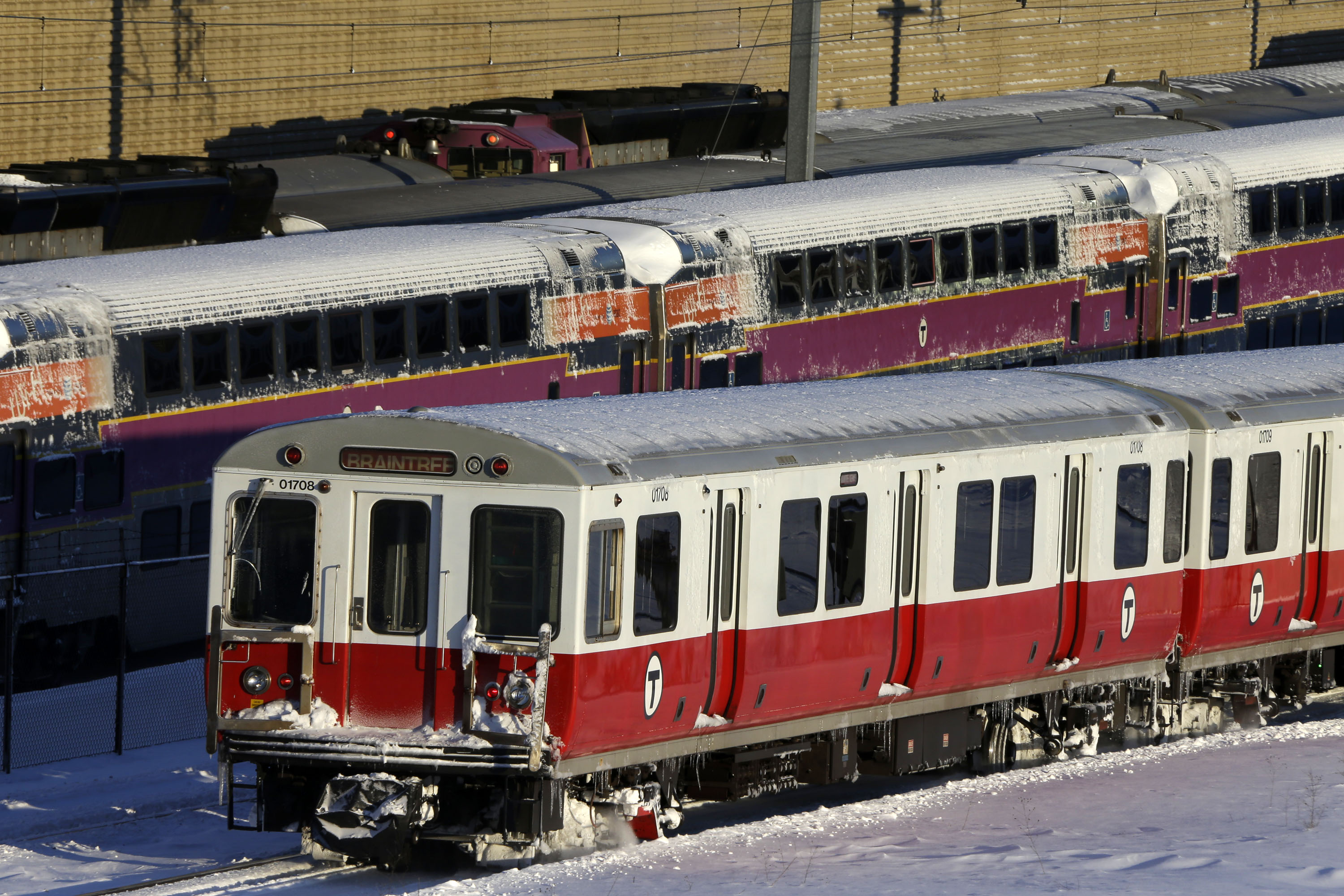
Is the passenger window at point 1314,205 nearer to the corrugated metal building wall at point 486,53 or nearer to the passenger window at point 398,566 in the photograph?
the corrugated metal building wall at point 486,53

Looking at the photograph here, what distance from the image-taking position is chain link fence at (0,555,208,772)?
15.7 m

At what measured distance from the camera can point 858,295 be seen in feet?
75.9

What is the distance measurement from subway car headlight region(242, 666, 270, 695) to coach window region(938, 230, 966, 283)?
44.0ft

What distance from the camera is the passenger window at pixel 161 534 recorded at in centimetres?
1816

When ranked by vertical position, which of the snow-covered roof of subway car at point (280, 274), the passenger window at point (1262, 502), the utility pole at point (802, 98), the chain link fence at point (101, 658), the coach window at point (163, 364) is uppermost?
the utility pole at point (802, 98)

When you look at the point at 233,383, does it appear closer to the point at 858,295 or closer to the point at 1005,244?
the point at 858,295

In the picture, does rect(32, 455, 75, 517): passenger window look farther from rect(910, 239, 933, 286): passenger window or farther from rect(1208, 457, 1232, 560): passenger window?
rect(910, 239, 933, 286): passenger window

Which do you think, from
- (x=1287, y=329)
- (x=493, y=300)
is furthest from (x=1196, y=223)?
(x=493, y=300)

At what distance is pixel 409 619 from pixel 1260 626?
6.94m

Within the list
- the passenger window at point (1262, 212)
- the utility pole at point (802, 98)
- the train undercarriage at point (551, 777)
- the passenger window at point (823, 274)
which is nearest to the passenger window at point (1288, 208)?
the passenger window at point (1262, 212)

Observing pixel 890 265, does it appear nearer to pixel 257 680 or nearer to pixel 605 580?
pixel 605 580

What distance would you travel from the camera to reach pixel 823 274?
898 inches

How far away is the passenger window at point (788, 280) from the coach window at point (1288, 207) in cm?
783

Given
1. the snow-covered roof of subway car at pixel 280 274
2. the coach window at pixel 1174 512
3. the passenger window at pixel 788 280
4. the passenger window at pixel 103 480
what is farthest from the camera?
the passenger window at pixel 788 280
